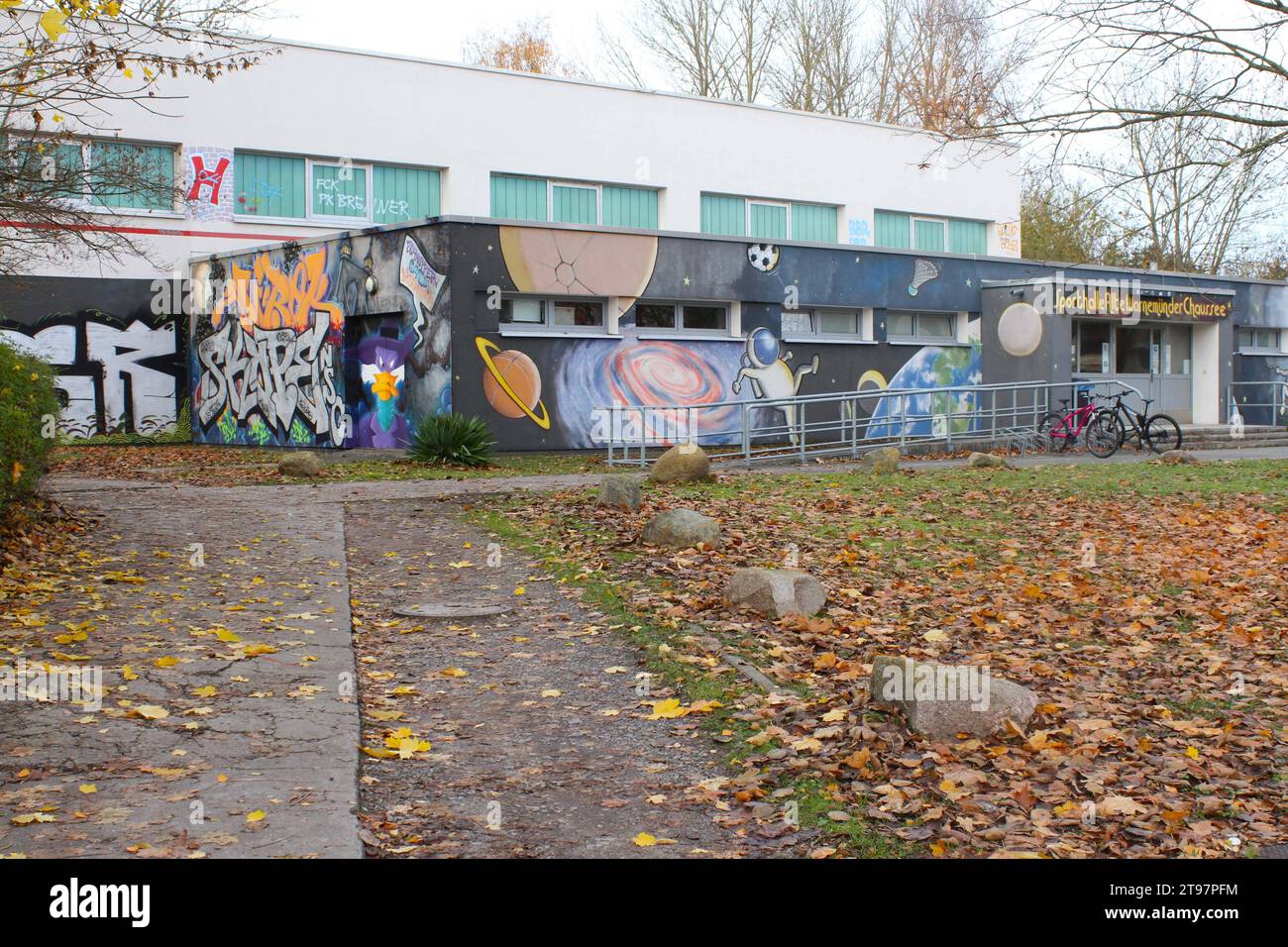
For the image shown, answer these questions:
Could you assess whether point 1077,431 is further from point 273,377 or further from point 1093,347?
point 273,377

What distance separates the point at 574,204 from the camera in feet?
100

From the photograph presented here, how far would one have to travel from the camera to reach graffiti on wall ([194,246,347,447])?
885 inches

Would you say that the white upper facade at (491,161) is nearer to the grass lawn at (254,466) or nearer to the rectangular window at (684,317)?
the rectangular window at (684,317)

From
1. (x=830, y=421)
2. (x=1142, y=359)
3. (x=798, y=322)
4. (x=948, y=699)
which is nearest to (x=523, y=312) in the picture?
(x=798, y=322)

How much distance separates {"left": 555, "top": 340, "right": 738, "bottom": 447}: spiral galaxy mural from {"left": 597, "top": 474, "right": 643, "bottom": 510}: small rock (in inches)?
333

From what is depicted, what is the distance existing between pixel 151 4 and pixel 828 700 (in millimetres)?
7490

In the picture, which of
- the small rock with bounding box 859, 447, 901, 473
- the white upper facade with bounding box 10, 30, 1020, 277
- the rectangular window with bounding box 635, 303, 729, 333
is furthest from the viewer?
the white upper facade with bounding box 10, 30, 1020, 277

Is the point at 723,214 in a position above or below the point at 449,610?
above

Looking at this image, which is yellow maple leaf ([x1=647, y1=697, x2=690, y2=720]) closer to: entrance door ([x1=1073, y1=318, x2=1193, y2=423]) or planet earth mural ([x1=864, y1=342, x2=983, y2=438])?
planet earth mural ([x1=864, y1=342, x2=983, y2=438])

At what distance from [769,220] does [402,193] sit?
10519 mm

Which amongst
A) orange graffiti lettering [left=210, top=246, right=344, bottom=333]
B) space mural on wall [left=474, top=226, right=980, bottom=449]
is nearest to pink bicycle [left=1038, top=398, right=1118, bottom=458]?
space mural on wall [left=474, top=226, right=980, bottom=449]

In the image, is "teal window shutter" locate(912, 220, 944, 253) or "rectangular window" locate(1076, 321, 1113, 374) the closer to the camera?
"rectangular window" locate(1076, 321, 1113, 374)

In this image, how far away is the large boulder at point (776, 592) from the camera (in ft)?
27.9

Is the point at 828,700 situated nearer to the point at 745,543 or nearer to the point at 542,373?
the point at 745,543
